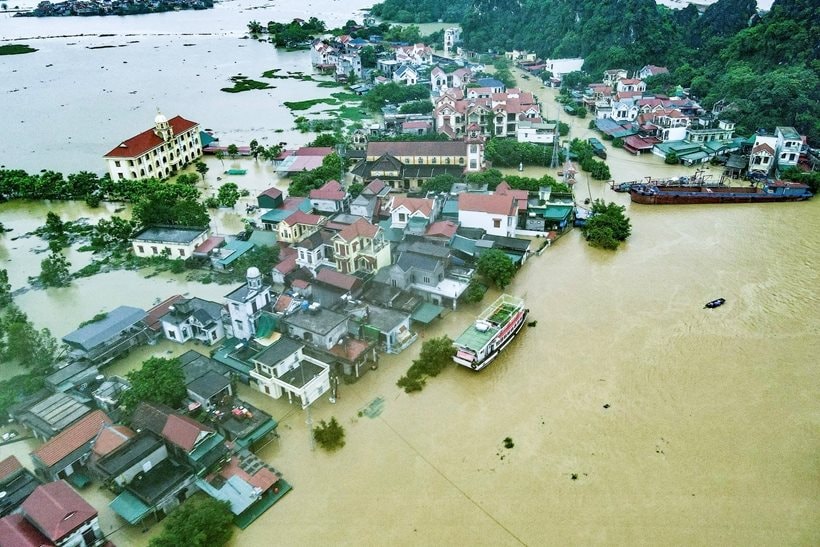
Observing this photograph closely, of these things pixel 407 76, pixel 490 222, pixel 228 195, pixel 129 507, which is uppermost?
pixel 407 76

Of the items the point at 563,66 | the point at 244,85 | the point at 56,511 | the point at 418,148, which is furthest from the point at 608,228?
the point at 244,85

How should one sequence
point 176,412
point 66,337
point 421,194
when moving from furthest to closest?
1. point 421,194
2. point 66,337
3. point 176,412

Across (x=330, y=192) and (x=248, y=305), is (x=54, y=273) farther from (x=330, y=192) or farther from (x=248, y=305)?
(x=330, y=192)

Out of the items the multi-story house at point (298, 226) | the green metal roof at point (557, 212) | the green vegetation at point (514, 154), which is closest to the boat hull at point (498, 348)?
the green metal roof at point (557, 212)

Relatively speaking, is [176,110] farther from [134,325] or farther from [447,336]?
[447,336]

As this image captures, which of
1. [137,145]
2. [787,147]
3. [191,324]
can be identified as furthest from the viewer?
[137,145]

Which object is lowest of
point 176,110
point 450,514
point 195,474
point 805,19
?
point 450,514

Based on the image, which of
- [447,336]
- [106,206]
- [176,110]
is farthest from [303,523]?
[176,110]
